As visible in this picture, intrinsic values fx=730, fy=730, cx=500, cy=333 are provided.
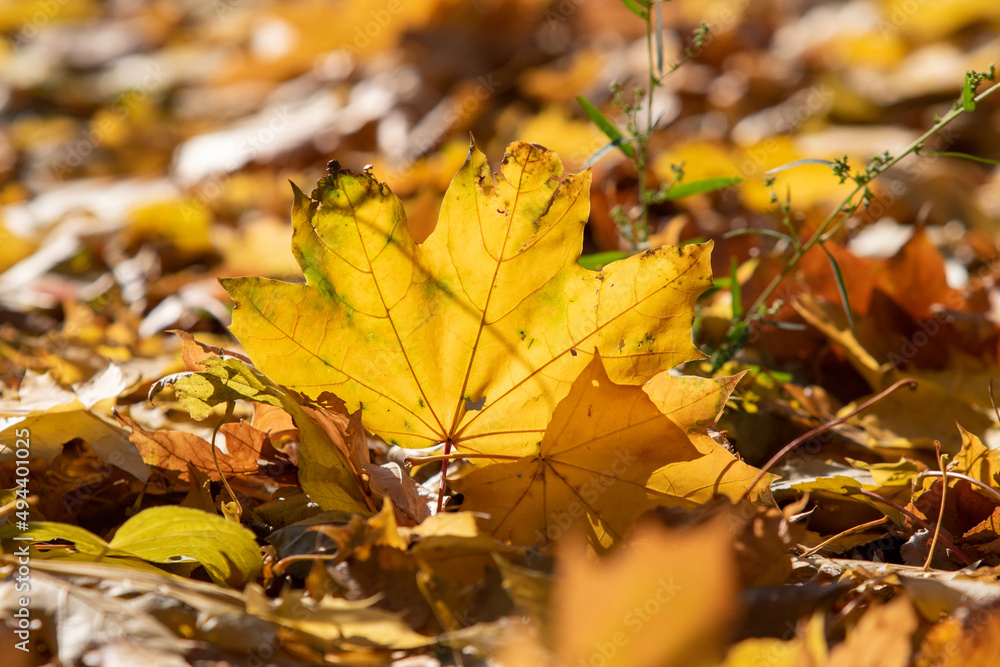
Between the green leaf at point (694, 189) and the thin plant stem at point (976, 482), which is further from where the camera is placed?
the green leaf at point (694, 189)

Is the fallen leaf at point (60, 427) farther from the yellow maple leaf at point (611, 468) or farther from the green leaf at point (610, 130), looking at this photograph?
the green leaf at point (610, 130)

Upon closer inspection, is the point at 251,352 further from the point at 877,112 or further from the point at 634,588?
the point at 877,112

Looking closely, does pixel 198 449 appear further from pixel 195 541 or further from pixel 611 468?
pixel 611 468

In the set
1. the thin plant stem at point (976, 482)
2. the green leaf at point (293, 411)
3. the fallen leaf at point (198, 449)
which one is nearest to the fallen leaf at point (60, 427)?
the fallen leaf at point (198, 449)

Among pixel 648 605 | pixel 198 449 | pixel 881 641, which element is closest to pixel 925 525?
pixel 881 641

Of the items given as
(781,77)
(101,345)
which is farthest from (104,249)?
(781,77)
